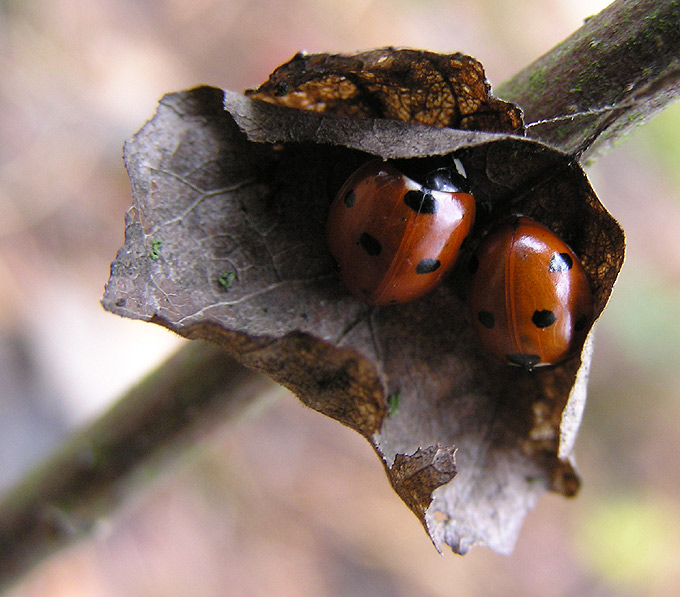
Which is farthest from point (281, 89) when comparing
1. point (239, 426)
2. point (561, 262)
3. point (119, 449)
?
Answer: point (239, 426)

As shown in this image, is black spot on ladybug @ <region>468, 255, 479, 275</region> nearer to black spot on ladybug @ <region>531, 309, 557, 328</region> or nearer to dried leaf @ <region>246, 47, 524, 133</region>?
black spot on ladybug @ <region>531, 309, 557, 328</region>

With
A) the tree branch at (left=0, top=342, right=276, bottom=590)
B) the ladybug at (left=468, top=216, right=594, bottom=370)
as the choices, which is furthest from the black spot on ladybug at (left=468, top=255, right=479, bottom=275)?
the tree branch at (left=0, top=342, right=276, bottom=590)

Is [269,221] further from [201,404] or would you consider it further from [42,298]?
[42,298]

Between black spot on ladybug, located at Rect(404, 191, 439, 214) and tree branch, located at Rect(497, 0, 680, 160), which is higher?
tree branch, located at Rect(497, 0, 680, 160)

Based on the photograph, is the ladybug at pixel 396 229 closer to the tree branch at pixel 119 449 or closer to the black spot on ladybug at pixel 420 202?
the black spot on ladybug at pixel 420 202

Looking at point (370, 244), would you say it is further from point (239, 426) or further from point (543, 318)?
point (239, 426)

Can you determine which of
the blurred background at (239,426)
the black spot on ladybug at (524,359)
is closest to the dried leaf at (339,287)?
the black spot on ladybug at (524,359)
